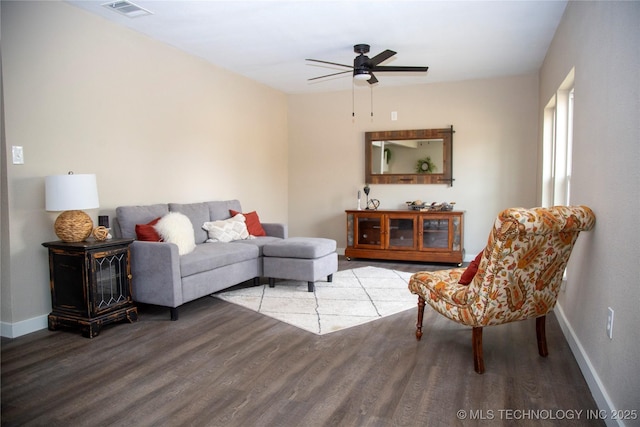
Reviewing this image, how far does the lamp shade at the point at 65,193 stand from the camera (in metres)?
3.11

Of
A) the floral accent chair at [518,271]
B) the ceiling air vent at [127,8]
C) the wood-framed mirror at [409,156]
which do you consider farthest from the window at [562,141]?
the ceiling air vent at [127,8]

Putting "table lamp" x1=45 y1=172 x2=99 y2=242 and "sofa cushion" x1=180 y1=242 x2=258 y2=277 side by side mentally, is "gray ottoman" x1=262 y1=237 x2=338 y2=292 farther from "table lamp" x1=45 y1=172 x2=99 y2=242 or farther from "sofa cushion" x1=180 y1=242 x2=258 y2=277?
"table lamp" x1=45 y1=172 x2=99 y2=242

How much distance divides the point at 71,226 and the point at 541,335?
334cm

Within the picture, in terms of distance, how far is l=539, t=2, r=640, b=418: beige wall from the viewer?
5.87 feet

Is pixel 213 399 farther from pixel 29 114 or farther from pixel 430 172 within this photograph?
pixel 430 172

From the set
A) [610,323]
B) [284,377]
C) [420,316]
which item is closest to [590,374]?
[610,323]

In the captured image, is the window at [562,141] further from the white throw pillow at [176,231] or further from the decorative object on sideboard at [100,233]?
the decorative object on sideboard at [100,233]

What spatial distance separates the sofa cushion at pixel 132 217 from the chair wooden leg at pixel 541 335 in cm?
321

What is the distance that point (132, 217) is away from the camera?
3.88m

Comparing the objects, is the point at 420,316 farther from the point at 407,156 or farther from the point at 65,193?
the point at 407,156

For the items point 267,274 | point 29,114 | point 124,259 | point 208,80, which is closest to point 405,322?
point 267,274

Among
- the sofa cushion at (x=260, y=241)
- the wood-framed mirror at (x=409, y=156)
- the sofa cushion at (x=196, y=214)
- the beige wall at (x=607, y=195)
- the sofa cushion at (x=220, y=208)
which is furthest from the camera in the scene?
the wood-framed mirror at (x=409, y=156)

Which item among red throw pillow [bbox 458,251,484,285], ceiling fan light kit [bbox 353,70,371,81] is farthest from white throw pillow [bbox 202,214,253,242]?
red throw pillow [bbox 458,251,484,285]

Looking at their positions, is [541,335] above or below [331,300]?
above
